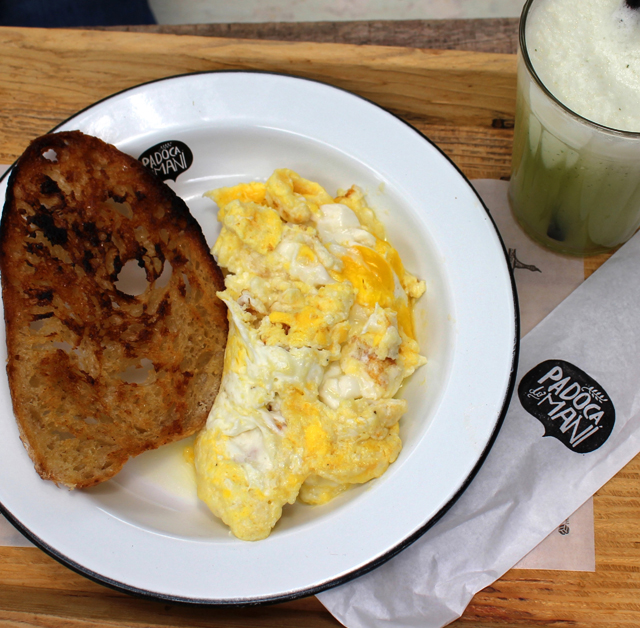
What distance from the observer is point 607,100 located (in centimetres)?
129

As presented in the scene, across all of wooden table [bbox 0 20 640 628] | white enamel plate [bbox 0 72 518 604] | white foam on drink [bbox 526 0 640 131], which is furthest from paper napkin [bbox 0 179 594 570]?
white foam on drink [bbox 526 0 640 131]

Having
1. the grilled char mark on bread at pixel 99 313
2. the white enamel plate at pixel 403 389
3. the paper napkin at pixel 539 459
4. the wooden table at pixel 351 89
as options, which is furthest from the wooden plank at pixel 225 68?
the paper napkin at pixel 539 459

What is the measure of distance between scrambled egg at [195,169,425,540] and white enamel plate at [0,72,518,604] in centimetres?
7

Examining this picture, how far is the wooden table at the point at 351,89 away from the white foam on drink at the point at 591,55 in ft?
1.38

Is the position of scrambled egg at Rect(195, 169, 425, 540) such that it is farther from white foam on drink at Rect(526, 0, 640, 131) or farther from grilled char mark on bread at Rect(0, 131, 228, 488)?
white foam on drink at Rect(526, 0, 640, 131)

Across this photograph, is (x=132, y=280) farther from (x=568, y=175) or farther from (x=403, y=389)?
(x=568, y=175)

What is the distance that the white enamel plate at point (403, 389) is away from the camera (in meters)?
1.37

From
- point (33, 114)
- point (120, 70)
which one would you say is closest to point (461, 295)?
point (120, 70)

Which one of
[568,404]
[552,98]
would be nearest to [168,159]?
[552,98]

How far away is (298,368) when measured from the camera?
1391mm

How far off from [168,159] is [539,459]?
4.31ft

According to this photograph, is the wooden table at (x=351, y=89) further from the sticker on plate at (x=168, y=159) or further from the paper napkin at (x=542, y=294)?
the sticker on plate at (x=168, y=159)

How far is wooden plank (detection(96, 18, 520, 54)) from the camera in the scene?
6.97 ft

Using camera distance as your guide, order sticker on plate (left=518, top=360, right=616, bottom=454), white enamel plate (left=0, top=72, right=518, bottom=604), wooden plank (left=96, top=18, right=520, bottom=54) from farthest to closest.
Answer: wooden plank (left=96, top=18, right=520, bottom=54)
sticker on plate (left=518, top=360, right=616, bottom=454)
white enamel plate (left=0, top=72, right=518, bottom=604)
